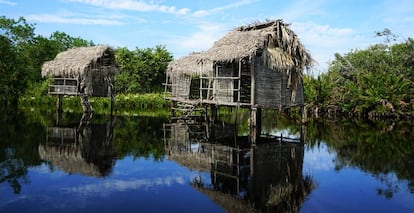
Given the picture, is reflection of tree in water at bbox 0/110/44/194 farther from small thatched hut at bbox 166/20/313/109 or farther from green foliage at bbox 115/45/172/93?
green foliage at bbox 115/45/172/93

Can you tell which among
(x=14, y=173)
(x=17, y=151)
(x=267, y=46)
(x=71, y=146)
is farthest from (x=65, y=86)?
(x=14, y=173)

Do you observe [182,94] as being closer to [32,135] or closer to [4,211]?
[32,135]

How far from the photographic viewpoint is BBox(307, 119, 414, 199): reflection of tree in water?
8.92 meters

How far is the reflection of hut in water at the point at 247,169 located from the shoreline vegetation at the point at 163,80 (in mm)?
9470

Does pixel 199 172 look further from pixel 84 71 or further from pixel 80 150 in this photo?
pixel 84 71

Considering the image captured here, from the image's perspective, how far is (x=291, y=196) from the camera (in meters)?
7.07

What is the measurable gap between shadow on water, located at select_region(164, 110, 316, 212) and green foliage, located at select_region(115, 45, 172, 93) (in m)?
20.7

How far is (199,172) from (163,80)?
2901cm

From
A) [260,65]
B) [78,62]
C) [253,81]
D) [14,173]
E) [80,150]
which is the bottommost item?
[14,173]

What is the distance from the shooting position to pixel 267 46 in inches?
567

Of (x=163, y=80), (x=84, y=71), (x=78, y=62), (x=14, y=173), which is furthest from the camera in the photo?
(x=163, y=80)

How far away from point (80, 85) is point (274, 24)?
1301cm

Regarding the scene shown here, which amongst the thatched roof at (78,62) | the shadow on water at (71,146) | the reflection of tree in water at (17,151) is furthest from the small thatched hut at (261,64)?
the thatched roof at (78,62)

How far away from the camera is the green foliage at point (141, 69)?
114 ft
